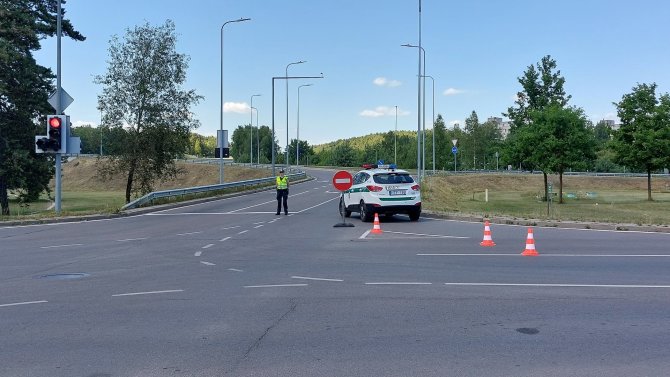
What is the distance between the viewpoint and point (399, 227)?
732 inches

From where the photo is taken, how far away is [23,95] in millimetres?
34625

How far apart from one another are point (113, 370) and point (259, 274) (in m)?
5.01

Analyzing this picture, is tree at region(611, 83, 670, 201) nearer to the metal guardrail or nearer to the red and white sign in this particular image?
the metal guardrail

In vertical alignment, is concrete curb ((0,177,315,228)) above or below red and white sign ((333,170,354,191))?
below

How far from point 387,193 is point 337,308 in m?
12.0

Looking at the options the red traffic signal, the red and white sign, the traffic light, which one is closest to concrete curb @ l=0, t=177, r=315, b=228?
the traffic light

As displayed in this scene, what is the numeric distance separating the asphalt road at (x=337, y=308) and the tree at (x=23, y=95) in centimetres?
2187

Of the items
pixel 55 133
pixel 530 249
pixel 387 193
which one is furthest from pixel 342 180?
pixel 55 133

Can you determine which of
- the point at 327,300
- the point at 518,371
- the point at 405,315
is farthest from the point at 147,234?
the point at 518,371

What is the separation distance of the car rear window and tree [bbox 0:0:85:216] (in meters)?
22.6

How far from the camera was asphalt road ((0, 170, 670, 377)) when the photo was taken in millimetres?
5480

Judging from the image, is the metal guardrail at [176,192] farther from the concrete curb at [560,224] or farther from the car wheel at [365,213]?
the concrete curb at [560,224]

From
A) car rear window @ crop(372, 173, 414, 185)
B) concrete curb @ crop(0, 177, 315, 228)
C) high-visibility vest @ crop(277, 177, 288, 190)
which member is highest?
car rear window @ crop(372, 173, 414, 185)

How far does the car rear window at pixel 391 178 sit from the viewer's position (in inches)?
770
